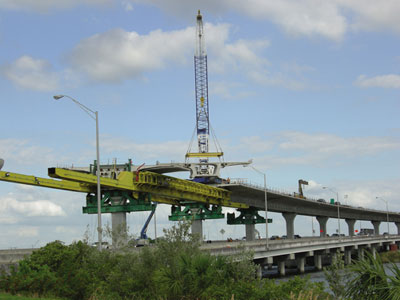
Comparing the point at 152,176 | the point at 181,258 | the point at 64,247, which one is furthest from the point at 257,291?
the point at 152,176

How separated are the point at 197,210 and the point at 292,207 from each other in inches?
1839

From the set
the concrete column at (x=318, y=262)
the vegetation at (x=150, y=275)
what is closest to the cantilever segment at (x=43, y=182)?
the vegetation at (x=150, y=275)

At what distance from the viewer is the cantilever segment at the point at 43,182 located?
2445 inches

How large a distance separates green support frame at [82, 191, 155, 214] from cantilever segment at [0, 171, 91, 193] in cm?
243

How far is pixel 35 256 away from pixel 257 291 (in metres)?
14.1

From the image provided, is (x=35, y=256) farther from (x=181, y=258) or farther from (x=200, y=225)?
(x=200, y=225)

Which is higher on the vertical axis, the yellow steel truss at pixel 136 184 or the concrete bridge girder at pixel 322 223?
the yellow steel truss at pixel 136 184

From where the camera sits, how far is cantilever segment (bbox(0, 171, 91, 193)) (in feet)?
204

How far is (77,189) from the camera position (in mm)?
78125

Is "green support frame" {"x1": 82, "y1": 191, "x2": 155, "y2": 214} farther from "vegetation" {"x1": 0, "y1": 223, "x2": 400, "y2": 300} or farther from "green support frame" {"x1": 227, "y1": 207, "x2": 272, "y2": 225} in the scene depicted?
"green support frame" {"x1": 227, "y1": 207, "x2": 272, "y2": 225}

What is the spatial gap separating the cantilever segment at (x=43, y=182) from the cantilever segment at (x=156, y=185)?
3862 millimetres

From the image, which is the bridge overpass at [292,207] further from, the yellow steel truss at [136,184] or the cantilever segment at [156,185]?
the yellow steel truss at [136,184]

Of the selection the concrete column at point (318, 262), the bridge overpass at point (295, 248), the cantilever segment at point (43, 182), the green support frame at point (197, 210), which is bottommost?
the concrete column at point (318, 262)

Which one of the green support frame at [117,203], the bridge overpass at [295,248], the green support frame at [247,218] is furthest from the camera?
the green support frame at [247,218]
